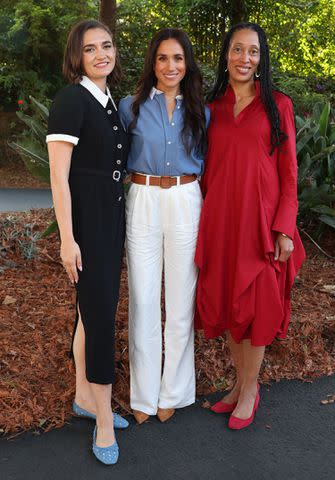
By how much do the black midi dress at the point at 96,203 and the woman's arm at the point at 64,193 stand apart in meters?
0.06

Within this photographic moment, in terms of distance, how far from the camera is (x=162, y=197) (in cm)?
300

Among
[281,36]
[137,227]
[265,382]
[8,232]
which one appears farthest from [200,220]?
[281,36]

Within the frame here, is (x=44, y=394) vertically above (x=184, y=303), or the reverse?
(x=184, y=303)

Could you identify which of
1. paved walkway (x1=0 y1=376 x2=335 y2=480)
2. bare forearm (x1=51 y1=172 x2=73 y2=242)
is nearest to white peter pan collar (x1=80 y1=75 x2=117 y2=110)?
bare forearm (x1=51 y1=172 x2=73 y2=242)

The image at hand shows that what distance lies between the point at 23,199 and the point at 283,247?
6.75m

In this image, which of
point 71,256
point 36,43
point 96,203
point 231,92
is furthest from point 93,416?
point 36,43

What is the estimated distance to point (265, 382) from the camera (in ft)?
12.3

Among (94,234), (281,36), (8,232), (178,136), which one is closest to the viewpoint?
(94,234)

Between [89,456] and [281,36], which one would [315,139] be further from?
[281,36]

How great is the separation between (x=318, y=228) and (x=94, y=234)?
10.7ft

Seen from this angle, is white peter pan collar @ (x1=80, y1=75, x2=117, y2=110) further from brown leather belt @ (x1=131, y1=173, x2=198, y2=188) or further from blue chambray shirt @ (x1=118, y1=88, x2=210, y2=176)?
brown leather belt @ (x1=131, y1=173, x2=198, y2=188)

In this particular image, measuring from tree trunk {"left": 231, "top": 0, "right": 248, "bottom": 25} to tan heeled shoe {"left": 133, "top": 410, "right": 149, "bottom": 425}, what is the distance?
38.5ft

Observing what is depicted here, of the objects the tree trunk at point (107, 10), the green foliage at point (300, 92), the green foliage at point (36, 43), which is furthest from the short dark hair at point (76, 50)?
the green foliage at point (36, 43)

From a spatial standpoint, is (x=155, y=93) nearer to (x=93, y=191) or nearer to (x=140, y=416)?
(x=93, y=191)
